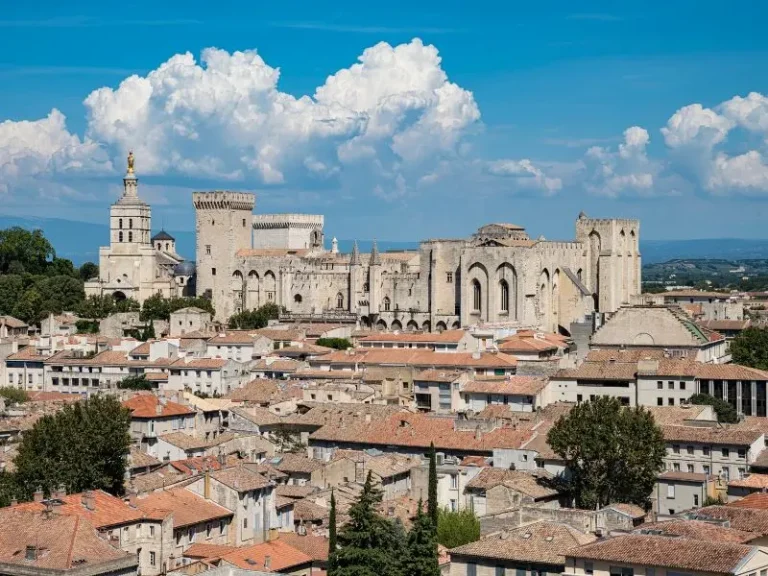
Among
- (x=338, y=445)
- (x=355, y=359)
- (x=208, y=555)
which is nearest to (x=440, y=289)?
(x=355, y=359)

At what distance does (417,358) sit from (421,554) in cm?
3951

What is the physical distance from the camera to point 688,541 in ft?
112

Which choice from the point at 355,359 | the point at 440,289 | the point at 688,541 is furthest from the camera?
the point at 440,289

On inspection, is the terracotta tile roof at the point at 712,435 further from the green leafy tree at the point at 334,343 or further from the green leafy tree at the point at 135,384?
the green leafy tree at the point at 334,343

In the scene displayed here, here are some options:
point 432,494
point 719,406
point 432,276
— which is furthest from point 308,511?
point 432,276

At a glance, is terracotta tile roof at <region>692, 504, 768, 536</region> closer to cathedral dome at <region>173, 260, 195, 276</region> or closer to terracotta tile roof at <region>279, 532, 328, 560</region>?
terracotta tile roof at <region>279, 532, 328, 560</region>

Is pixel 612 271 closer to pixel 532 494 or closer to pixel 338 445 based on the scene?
pixel 338 445

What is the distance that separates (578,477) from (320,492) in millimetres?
7895

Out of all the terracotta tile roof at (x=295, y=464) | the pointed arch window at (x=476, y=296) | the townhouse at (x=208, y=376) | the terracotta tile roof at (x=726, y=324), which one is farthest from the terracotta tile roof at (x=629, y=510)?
the pointed arch window at (x=476, y=296)

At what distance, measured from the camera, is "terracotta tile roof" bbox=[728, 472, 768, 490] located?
46000 mm

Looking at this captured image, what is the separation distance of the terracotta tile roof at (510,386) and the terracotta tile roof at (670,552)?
1235 inches

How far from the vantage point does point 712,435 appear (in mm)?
52938

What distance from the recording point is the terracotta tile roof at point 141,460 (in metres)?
54.3

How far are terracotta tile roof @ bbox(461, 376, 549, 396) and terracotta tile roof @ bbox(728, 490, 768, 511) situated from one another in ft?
80.4
